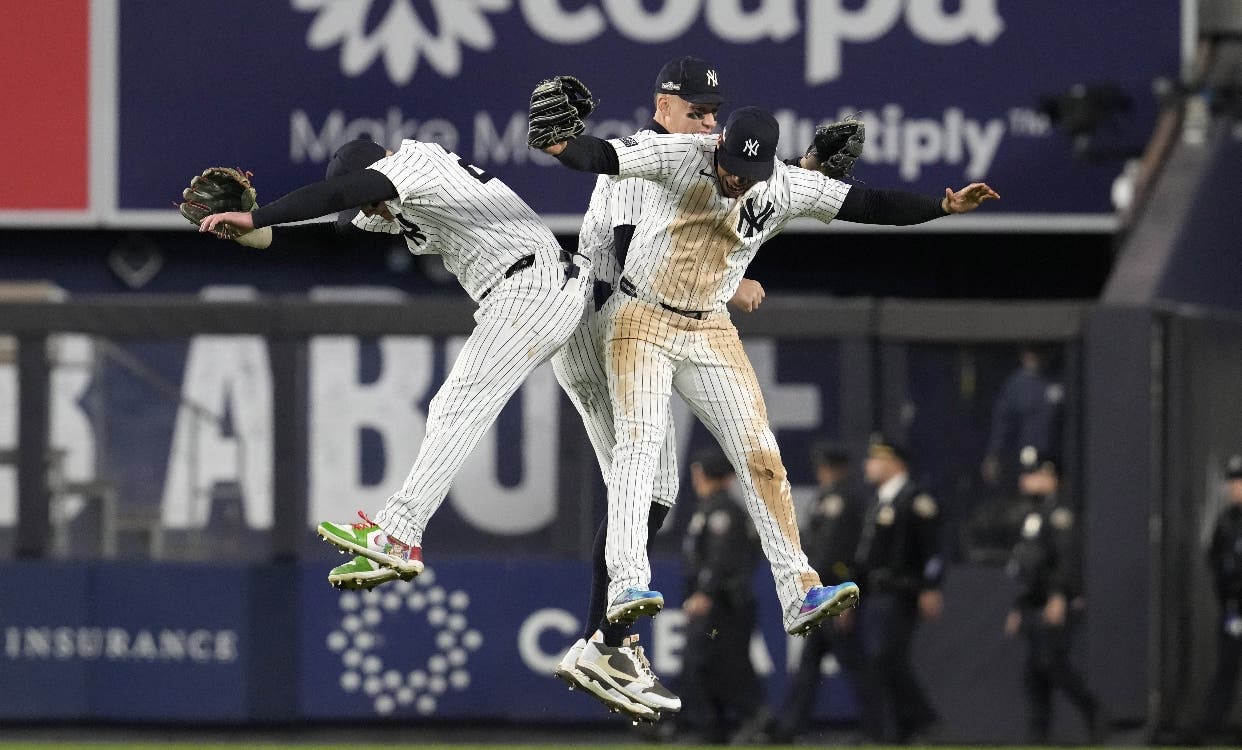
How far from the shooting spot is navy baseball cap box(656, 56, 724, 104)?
26.2 feet

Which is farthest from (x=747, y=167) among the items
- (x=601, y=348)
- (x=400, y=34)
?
(x=400, y=34)

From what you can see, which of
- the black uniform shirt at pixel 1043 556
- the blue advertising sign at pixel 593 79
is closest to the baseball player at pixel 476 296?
the black uniform shirt at pixel 1043 556

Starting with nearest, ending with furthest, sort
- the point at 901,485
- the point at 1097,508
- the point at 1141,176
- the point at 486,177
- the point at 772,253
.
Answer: the point at 486,177 < the point at 901,485 < the point at 1097,508 < the point at 1141,176 < the point at 772,253

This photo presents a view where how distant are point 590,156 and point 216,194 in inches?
48.8

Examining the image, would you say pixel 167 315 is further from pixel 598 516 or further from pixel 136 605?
pixel 598 516

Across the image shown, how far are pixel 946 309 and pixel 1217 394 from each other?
6.16ft

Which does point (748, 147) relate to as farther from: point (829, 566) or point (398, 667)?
point (398, 667)

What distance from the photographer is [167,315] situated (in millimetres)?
15109

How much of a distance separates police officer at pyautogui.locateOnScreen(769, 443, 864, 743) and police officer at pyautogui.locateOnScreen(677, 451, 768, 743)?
0.76 feet

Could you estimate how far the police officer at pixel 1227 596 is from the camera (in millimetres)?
13781

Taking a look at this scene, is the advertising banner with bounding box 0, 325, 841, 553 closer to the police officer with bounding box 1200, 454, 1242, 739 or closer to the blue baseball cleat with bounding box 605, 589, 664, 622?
the police officer with bounding box 1200, 454, 1242, 739

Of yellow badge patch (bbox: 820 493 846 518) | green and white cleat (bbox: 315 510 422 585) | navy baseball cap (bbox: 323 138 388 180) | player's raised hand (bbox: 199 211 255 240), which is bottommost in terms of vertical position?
yellow badge patch (bbox: 820 493 846 518)

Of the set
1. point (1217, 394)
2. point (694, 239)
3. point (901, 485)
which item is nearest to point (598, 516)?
point (901, 485)

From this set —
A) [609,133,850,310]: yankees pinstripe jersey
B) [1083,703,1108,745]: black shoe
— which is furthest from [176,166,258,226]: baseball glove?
[1083,703,1108,745]: black shoe
